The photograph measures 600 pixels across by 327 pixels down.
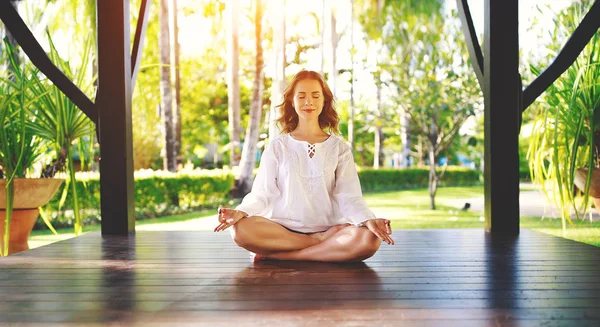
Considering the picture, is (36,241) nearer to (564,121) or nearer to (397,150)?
(564,121)

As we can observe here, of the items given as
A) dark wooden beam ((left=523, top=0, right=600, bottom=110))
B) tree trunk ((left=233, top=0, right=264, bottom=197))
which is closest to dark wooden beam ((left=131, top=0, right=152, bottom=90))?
dark wooden beam ((left=523, top=0, right=600, bottom=110))

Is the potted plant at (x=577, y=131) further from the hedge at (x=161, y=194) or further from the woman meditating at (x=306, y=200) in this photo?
the hedge at (x=161, y=194)

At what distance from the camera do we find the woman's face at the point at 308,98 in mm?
2968

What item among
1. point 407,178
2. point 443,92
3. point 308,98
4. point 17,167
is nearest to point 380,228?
point 308,98

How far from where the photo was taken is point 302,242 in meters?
2.83

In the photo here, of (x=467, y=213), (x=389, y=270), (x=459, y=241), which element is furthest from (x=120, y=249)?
(x=467, y=213)

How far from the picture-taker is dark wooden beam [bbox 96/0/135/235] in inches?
156

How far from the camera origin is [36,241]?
7.22m

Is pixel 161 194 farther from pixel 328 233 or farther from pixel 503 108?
pixel 328 233

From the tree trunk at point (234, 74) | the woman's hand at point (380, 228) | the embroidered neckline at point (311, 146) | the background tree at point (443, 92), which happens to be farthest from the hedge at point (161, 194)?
the woman's hand at point (380, 228)

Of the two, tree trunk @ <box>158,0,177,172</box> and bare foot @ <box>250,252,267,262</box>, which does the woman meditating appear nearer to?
bare foot @ <box>250,252,267,262</box>

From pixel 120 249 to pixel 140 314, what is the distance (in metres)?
1.53

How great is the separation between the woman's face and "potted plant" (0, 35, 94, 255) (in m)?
1.99

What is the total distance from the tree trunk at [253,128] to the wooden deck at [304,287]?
6.71m
